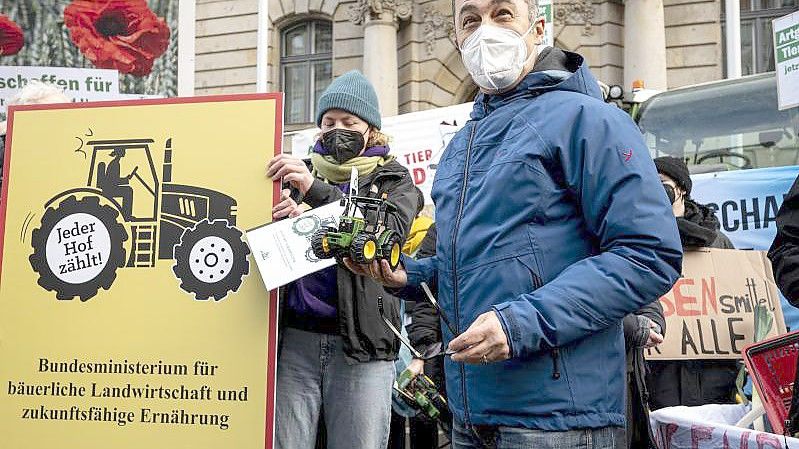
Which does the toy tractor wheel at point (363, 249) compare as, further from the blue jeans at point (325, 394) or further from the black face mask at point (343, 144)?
the black face mask at point (343, 144)

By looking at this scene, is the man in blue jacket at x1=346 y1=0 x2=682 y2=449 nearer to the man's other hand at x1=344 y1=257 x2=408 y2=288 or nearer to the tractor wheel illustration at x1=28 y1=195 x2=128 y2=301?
the man's other hand at x1=344 y1=257 x2=408 y2=288

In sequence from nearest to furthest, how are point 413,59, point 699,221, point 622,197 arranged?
point 622,197 → point 699,221 → point 413,59

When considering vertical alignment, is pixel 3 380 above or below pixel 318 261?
below

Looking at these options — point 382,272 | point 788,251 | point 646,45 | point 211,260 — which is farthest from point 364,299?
point 646,45

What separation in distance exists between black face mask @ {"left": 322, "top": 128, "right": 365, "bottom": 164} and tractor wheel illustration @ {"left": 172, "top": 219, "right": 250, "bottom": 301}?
58 centimetres

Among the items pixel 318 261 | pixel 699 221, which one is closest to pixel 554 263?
pixel 318 261

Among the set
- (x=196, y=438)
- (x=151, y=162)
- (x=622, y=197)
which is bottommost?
(x=196, y=438)

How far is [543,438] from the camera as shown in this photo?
1942mm

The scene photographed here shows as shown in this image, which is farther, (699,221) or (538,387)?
(699,221)

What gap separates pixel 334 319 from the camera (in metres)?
3.32

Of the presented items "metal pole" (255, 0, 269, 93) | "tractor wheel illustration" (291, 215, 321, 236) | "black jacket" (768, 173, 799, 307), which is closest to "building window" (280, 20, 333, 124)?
"metal pole" (255, 0, 269, 93)

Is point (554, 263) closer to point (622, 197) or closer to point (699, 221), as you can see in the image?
point (622, 197)

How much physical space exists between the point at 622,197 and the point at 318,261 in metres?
1.34

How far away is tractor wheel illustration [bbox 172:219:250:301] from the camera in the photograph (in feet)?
10.4
